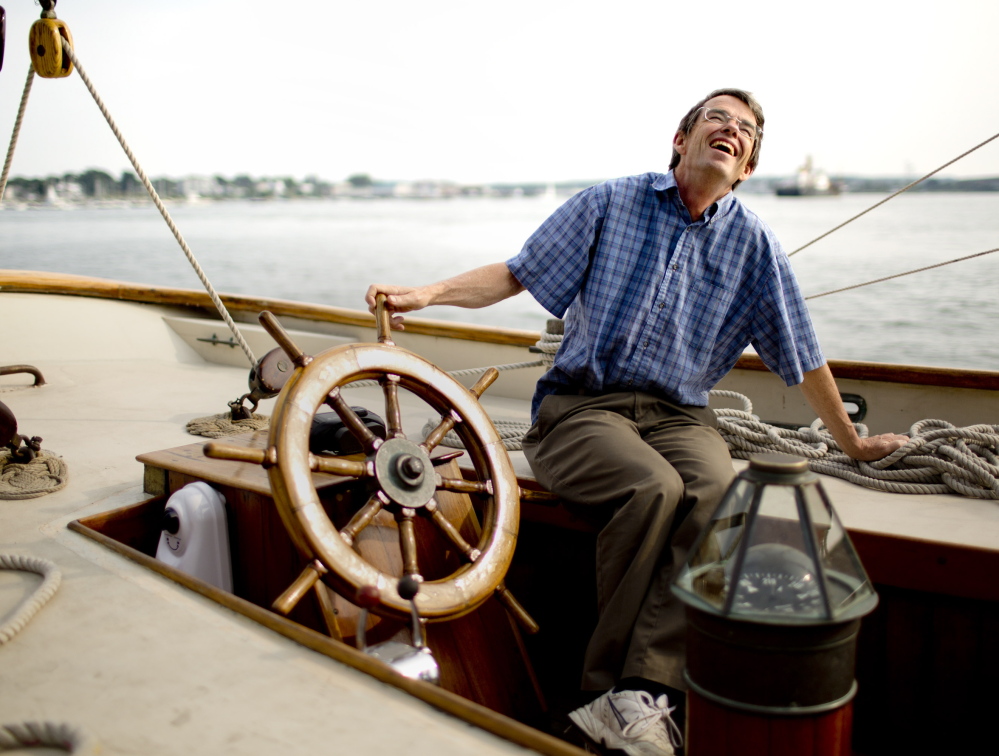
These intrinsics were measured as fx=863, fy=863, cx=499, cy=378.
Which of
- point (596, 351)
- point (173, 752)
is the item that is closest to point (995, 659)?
point (596, 351)

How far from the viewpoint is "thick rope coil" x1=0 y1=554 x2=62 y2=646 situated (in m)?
1.30

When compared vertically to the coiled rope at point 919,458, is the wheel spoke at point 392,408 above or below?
above

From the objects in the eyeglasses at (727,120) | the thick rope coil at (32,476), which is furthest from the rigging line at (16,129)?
the eyeglasses at (727,120)

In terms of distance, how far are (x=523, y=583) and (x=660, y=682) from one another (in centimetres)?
71

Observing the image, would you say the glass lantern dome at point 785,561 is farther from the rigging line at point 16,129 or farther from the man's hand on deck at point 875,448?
the rigging line at point 16,129

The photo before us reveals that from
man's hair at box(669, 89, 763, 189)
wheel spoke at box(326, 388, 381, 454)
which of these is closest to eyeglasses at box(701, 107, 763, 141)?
man's hair at box(669, 89, 763, 189)

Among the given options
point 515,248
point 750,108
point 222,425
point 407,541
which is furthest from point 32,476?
point 515,248

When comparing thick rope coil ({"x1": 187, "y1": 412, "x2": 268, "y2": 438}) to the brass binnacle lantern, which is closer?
the brass binnacle lantern

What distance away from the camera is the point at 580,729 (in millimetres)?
1465

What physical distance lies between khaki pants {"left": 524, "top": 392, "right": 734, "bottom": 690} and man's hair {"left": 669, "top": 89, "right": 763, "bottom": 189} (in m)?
0.69

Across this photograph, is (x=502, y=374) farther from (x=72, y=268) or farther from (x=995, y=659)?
(x=72, y=268)

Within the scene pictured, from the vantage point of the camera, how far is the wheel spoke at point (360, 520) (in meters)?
1.42

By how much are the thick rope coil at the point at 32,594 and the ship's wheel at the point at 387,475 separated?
384 mm

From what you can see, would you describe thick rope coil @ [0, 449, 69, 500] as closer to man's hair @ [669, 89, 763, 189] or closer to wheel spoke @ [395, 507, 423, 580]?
wheel spoke @ [395, 507, 423, 580]
